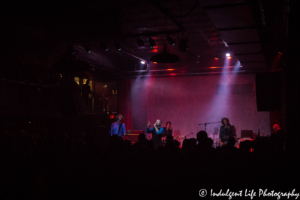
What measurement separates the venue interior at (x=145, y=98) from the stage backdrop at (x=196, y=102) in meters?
0.05

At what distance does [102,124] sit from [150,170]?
25.9 feet

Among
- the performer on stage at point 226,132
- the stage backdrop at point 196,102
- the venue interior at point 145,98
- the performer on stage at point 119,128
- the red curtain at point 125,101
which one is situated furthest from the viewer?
the red curtain at point 125,101

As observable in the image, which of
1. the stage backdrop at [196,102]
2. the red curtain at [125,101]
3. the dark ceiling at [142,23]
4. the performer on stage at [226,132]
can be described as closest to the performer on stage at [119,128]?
the dark ceiling at [142,23]

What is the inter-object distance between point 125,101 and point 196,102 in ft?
11.2

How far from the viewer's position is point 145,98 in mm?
13680

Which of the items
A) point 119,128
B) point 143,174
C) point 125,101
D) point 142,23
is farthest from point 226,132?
point 125,101

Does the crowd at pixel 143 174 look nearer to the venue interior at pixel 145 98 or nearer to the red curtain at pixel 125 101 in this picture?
the venue interior at pixel 145 98

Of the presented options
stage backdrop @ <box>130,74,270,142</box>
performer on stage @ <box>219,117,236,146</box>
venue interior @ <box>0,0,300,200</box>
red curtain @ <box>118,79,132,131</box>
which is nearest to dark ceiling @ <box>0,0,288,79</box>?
venue interior @ <box>0,0,300,200</box>

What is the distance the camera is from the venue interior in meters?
3.60

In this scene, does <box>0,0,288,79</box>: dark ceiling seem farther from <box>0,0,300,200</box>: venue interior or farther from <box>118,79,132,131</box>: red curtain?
<box>118,79,132,131</box>: red curtain

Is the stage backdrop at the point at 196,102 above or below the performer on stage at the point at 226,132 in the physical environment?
above

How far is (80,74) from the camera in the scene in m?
10.2

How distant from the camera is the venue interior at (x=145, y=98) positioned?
3596 mm

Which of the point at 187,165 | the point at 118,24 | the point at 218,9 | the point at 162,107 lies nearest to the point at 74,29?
the point at 118,24
